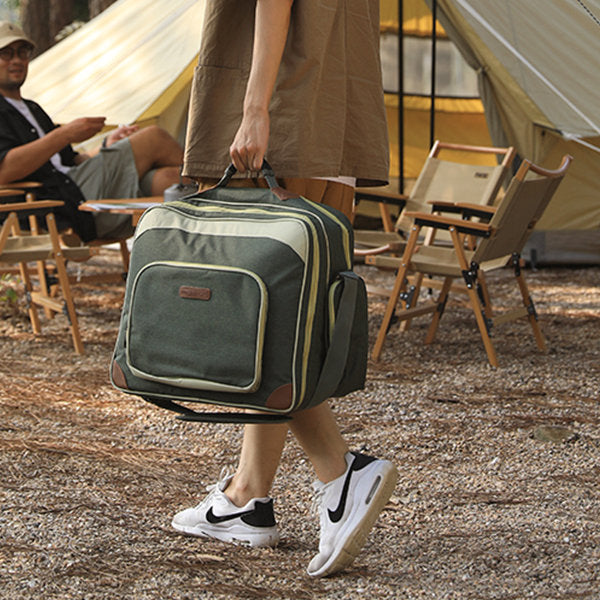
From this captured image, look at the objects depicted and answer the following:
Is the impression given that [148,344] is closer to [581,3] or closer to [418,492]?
[418,492]

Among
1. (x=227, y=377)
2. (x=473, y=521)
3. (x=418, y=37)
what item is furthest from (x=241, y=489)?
(x=418, y=37)

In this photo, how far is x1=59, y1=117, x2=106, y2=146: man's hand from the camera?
14.7ft

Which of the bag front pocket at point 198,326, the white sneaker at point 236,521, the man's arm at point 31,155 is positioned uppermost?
the bag front pocket at point 198,326

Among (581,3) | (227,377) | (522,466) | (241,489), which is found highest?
(581,3)

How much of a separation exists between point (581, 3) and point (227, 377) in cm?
413

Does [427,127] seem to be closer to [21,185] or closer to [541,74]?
[541,74]

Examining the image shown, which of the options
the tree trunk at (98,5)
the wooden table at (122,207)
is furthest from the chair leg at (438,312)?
the tree trunk at (98,5)

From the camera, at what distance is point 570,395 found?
3385 millimetres

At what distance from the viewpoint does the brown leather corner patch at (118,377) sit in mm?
1832

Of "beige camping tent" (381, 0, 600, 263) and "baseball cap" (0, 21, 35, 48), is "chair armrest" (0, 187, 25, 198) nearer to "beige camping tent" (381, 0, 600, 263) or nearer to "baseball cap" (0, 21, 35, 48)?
"baseball cap" (0, 21, 35, 48)

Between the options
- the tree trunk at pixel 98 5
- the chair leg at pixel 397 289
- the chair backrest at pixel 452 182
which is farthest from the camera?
the tree trunk at pixel 98 5

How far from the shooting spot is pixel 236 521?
2045 mm

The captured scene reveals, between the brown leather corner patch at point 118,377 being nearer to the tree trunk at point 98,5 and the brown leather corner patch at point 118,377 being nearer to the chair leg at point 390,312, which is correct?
the chair leg at point 390,312

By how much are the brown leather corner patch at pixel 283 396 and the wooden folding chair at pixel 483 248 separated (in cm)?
220
